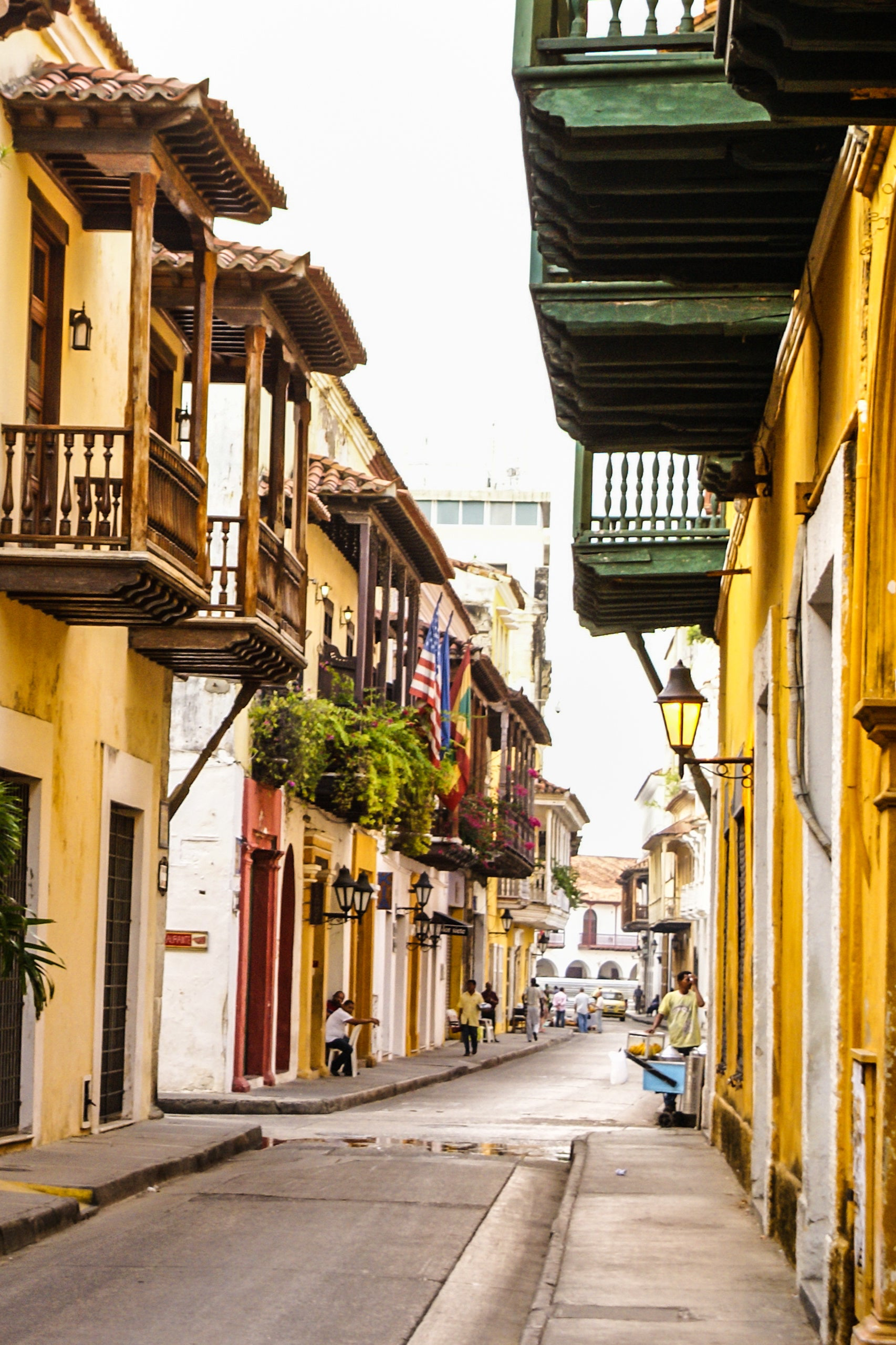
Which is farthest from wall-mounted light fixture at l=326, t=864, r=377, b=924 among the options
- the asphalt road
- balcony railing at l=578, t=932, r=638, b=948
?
balcony railing at l=578, t=932, r=638, b=948

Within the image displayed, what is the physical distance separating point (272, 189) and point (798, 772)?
7.48 meters

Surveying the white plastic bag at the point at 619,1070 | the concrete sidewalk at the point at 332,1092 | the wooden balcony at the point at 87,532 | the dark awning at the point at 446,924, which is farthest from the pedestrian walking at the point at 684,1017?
the dark awning at the point at 446,924

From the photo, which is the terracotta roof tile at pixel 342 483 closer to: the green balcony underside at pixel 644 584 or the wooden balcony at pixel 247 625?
the wooden balcony at pixel 247 625

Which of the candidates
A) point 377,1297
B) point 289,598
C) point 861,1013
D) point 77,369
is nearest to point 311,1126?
point 289,598

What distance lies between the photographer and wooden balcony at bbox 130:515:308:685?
1570 centimetres

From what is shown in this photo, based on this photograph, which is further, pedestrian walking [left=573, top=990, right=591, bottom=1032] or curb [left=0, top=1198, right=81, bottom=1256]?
pedestrian walking [left=573, top=990, right=591, bottom=1032]

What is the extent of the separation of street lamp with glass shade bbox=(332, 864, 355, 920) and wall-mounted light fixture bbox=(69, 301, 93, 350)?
13813 mm

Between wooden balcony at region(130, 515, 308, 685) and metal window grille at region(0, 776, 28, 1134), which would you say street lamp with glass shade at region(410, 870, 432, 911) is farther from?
metal window grille at region(0, 776, 28, 1134)

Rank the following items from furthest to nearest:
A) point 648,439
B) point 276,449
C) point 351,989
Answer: point 351,989 < point 276,449 < point 648,439

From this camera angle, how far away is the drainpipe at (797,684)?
888cm

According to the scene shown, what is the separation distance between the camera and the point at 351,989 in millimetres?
31281

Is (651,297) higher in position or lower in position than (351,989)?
higher

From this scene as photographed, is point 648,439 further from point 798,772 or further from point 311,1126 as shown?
point 311,1126

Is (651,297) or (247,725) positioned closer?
(651,297)
